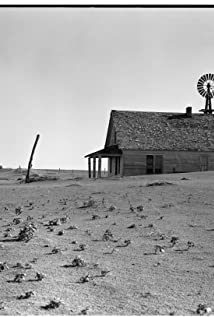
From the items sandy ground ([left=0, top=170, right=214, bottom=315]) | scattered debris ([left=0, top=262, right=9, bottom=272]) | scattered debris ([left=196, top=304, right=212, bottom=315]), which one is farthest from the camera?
scattered debris ([left=0, top=262, right=9, bottom=272])

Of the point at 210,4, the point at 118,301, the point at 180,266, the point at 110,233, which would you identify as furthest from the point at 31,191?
the point at 210,4

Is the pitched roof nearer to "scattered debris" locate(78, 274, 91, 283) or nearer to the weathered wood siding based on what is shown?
the weathered wood siding

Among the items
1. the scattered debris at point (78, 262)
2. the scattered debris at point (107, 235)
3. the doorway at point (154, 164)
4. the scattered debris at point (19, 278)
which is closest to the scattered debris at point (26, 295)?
the scattered debris at point (19, 278)

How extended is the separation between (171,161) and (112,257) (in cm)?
2871

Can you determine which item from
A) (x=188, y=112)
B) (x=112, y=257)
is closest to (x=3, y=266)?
(x=112, y=257)

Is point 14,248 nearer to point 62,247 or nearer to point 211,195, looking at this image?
point 62,247

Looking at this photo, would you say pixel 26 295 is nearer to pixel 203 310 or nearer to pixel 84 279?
pixel 84 279

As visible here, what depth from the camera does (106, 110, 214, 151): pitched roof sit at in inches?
1494

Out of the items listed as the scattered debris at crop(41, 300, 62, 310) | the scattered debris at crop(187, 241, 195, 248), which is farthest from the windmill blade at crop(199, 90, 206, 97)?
the scattered debris at crop(41, 300, 62, 310)

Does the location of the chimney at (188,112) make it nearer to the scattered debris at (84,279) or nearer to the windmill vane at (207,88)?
the windmill vane at (207,88)

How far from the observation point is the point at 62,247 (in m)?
10.5

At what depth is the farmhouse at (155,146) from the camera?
3741 cm

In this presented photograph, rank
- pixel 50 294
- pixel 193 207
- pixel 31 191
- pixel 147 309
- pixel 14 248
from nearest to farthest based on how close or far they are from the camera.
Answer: pixel 147 309, pixel 50 294, pixel 14 248, pixel 193 207, pixel 31 191

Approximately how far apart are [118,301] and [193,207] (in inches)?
358
